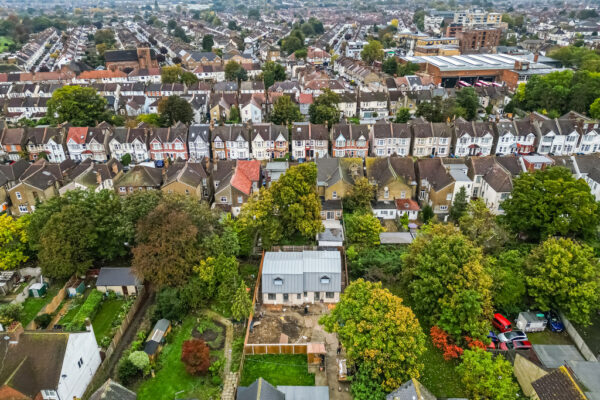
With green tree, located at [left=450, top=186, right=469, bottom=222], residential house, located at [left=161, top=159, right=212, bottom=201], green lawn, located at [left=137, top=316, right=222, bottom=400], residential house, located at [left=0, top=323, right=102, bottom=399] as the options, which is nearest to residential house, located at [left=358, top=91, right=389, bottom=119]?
residential house, located at [left=161, top=159, right=212, bottom=201]

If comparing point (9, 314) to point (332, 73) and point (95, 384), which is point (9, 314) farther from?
point (332, 73)

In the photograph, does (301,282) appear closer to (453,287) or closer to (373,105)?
(453,287)

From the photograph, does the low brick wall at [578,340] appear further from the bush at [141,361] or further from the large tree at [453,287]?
the bush at [141,361]

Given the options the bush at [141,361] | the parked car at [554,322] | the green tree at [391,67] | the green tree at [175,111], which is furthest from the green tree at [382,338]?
the green tree at [391,67]

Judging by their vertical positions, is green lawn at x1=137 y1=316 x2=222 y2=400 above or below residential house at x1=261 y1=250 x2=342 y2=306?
below


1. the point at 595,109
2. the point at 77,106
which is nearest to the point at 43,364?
the point at 77,106

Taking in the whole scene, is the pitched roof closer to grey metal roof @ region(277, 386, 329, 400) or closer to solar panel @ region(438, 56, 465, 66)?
grey metal roof @ region(277, 386, 329, 400)
